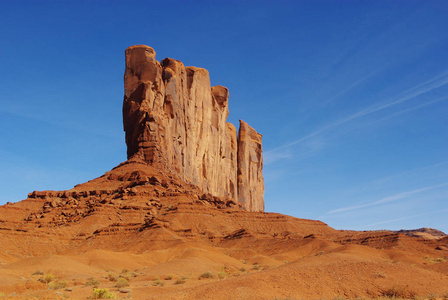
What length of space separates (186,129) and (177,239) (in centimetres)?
5008

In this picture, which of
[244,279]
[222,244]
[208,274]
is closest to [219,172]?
[222,244]

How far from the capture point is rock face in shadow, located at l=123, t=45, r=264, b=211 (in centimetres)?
8094

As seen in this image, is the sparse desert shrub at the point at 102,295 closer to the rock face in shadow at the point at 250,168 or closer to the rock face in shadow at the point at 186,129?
the rock face in shadow at the point at 186,129

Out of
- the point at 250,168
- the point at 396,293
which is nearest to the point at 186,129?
the point at 250,168

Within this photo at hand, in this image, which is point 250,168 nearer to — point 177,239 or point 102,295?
point 177,239

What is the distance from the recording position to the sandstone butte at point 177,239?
62.4ft

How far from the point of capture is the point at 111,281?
103ft

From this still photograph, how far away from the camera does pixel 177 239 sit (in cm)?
5084

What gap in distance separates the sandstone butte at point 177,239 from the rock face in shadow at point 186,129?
25 cm

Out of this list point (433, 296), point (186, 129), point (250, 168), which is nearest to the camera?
point (433, 296)

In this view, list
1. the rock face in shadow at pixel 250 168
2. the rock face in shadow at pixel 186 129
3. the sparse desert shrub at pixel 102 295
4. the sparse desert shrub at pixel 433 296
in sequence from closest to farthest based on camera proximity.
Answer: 1. the sparse desert shrub at pixel 433 296
2. the sparse desert shrub at pixel 102 295
3. the rock face in shadow at pixel 186 129
4. the rock face in shadow at pixel 250 168

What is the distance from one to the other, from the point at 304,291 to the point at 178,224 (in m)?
40.9

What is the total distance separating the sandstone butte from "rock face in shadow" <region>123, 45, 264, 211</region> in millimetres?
254

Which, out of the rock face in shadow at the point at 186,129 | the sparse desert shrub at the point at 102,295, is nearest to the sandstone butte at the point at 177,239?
the rock face in shadow at the point at 186,129
